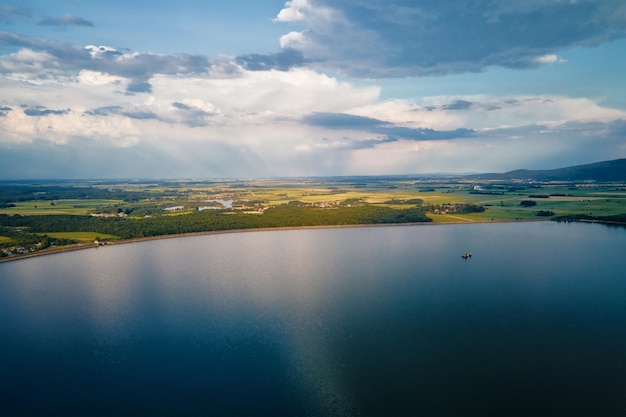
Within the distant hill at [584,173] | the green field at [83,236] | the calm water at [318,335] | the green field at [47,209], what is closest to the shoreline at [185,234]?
the green field at [83,236]

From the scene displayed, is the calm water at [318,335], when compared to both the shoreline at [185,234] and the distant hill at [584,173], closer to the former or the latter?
the shoreline at [185,234]

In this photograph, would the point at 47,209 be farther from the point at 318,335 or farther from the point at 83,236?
the point at 318,335

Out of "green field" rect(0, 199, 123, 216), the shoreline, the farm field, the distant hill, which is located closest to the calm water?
the shoreline

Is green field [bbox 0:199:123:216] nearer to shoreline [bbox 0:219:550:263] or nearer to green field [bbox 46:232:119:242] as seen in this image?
green field [bbox 46:232:119:242]

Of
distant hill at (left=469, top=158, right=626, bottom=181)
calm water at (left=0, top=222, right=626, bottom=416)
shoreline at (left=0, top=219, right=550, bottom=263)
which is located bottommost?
calm water at (left=0, top=222, right=626, bottom=416)

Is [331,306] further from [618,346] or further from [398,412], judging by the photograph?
[618,346]

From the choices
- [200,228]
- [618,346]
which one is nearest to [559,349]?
[618,346]

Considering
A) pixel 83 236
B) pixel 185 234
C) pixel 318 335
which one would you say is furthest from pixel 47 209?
pixel 318 335
